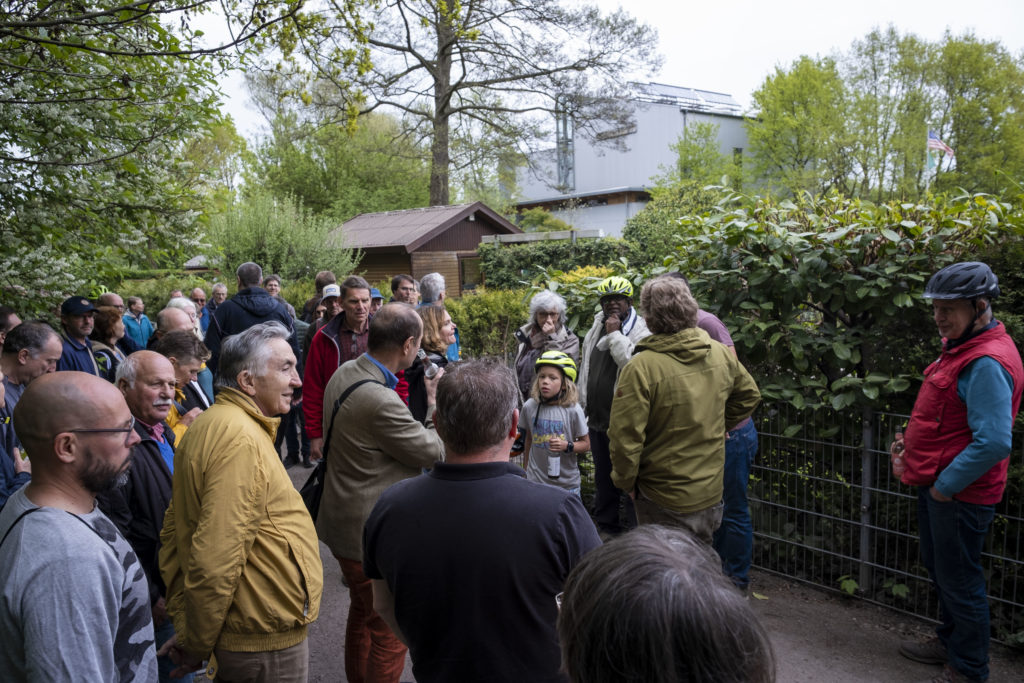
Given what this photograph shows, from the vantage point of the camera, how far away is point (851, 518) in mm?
4652

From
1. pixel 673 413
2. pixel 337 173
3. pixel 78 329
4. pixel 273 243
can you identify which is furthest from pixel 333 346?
pixel 337 173

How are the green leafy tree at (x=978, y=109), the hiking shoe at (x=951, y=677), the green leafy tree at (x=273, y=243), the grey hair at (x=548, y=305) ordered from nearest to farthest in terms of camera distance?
the hiking shoe at (x=951, y=677) → the grey hair at (x=548, y=305) → the green leafy tree at (x=273, y=243) → the green leafy tree at (x=978, y=109)

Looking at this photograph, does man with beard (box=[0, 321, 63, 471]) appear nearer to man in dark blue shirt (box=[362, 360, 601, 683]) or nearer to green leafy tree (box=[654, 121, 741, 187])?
man in dark blue shirt (box=[362, 360, 601, 683])

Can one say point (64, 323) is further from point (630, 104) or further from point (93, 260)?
point (630, 104)

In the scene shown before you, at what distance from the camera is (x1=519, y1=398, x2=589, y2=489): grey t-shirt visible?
15.2 feet

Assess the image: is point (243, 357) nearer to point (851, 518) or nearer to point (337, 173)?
point (851, 518)

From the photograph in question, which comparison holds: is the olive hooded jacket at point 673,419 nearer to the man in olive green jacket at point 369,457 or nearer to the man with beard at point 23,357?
the man in olive green jacket at point 369,457

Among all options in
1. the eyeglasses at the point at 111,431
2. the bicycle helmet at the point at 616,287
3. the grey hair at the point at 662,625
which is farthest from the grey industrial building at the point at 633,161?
the grey hair at the point at 662,625

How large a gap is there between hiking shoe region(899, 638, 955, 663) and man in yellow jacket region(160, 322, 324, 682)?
129 inches

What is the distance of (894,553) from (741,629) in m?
4.09

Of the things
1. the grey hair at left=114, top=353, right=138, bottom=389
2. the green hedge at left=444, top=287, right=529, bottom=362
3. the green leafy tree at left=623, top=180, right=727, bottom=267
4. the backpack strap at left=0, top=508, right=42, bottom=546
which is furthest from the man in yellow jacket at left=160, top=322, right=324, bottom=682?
the green leafy tree at left=623, top=180, right=727, bottom=267

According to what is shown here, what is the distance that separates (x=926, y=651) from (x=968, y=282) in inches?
80.4

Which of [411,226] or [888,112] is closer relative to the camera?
[411,226]

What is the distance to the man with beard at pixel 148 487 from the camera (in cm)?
283
